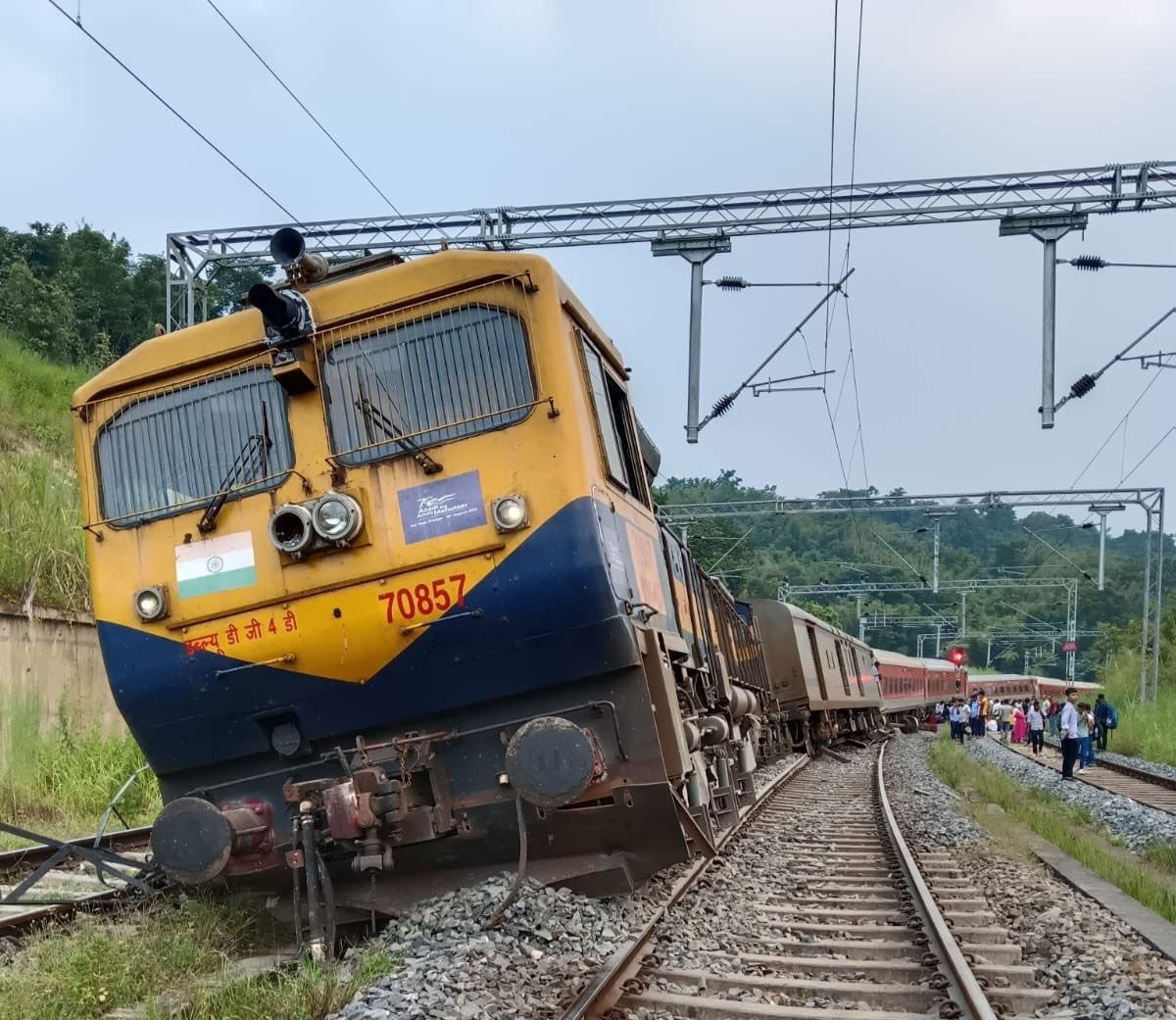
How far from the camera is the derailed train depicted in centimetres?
542

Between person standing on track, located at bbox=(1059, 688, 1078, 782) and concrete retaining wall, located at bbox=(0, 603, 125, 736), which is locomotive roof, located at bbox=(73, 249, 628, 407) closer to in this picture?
concrete retaining wall, located at bbox=(0, 603, 125, 736)

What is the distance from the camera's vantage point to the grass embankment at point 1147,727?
26.2 m

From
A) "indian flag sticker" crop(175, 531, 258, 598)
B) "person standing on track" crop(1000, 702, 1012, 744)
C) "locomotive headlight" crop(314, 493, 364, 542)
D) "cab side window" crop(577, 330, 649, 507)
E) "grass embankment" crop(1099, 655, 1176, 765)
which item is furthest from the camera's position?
"person standing on track" crop(1000, 702, 1012, 744)

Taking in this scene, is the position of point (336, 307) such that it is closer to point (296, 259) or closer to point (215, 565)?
point (296, 259)

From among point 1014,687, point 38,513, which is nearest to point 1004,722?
point 1014,687

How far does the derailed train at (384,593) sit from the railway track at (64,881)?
3.42 ft

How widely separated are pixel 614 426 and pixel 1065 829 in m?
7.68

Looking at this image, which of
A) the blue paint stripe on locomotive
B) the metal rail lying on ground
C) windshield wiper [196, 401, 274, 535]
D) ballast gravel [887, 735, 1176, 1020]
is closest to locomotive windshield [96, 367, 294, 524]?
windshield wiper [196, 401, 274, 535]

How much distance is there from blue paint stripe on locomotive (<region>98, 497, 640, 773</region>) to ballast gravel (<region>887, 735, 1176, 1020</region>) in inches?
97.6

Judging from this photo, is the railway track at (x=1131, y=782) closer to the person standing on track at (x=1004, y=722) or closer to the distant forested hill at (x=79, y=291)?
the person standing on track at (x=1004, y=722)

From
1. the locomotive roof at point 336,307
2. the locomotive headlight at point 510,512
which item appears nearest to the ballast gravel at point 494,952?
the locomotive headlight at point 510,512

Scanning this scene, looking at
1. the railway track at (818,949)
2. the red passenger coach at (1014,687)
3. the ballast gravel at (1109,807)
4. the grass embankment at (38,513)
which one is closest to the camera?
the railway track at (818,949)

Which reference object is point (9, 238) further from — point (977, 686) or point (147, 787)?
point (977, 686)

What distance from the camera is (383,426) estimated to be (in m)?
5.75
